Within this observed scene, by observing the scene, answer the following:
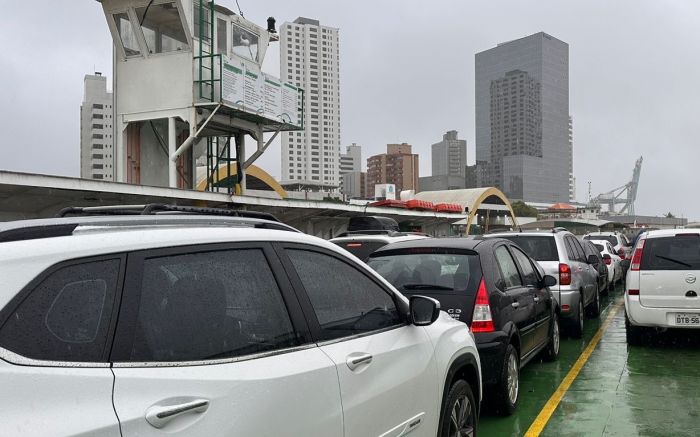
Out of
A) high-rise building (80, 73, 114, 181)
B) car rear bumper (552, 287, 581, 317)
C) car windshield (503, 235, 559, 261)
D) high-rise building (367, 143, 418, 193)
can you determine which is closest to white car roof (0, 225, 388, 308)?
car rear bumper (552, 287, 581, 317)

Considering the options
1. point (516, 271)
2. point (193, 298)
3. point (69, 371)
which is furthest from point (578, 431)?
point (69, 371)

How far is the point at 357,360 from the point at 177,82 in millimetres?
19656

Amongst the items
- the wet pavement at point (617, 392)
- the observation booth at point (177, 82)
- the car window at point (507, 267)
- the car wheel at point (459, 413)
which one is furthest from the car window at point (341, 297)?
the observation booth at point (177, 82)

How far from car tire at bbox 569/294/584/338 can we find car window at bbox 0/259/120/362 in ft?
27.6

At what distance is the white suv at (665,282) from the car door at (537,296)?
1.71 m

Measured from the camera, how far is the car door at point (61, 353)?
1.71 meters

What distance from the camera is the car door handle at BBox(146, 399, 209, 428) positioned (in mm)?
1910

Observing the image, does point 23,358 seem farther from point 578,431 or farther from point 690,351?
point 690,351

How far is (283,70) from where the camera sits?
456 ft

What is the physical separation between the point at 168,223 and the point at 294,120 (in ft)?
77.5

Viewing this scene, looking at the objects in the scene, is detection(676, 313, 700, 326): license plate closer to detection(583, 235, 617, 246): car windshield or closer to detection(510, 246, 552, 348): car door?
detection(510, 246, 552, 348): car door

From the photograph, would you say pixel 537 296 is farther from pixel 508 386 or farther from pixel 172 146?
pixel 172 146

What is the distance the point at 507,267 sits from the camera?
250 inches

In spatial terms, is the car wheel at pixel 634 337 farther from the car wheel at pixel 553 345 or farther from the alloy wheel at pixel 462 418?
the alloy wheel at pixel 462 418
